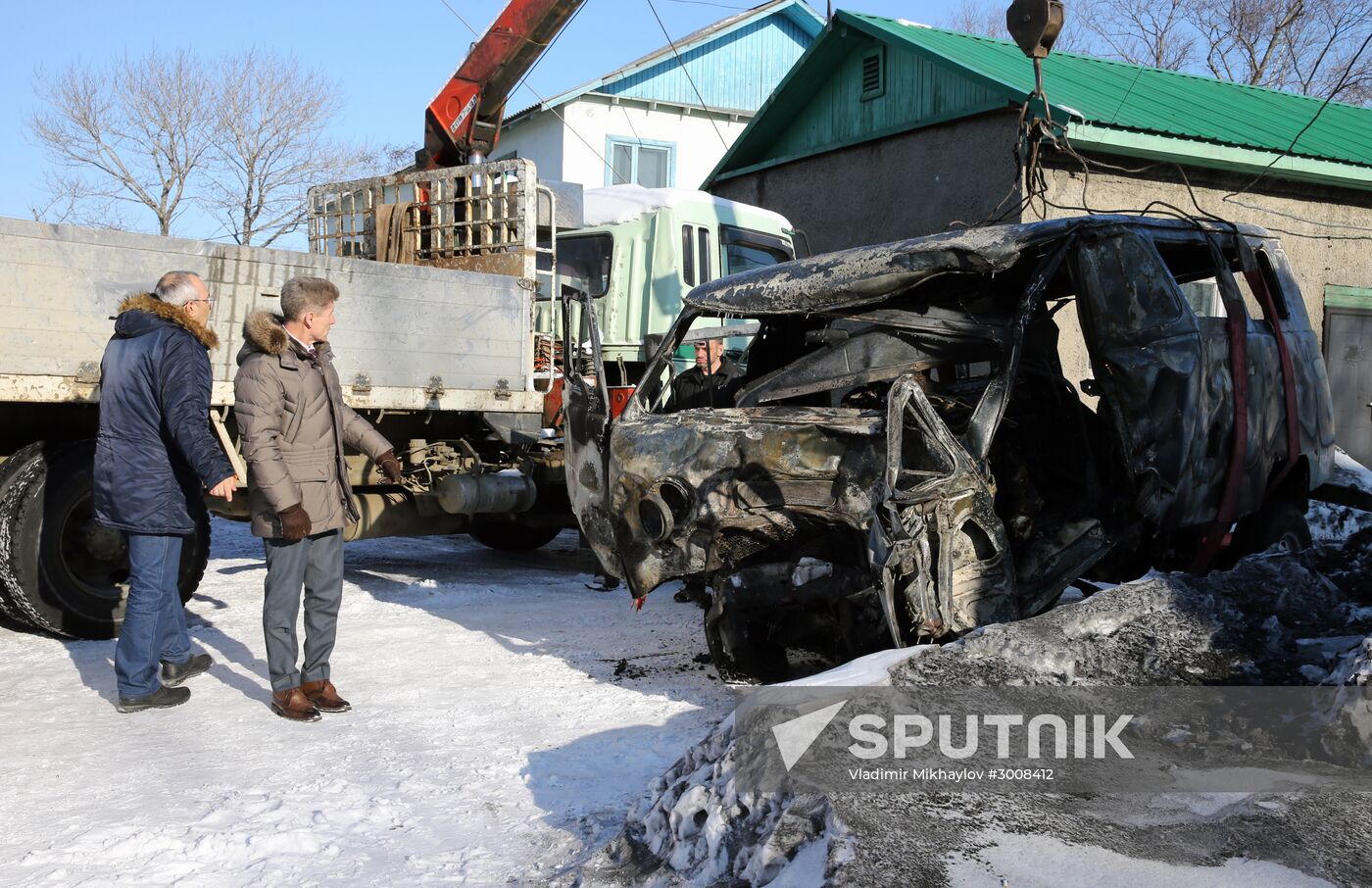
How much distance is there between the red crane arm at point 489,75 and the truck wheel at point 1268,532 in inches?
276

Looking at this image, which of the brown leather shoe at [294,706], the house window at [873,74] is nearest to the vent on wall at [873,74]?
the house window at [873,74]

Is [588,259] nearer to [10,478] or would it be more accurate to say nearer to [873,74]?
[10,478]

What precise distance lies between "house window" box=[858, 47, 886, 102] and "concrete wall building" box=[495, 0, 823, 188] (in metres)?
8.39

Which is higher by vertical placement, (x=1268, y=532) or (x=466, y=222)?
(x=466, y=222)

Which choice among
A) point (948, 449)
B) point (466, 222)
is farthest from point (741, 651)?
point (466, 222)

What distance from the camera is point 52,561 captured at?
5945 millimetres

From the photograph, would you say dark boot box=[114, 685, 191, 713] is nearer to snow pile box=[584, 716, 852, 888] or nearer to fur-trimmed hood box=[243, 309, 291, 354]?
fur-trimmed hood box=[243, 309, 291, 354]

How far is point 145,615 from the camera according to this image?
473cm

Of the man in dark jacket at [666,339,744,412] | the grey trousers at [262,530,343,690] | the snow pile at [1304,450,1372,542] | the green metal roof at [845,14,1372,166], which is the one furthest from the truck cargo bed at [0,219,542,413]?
the green metal roof at [845,14,1372,166]

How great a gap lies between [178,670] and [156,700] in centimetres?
29

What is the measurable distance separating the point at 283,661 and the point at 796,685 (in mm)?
2369

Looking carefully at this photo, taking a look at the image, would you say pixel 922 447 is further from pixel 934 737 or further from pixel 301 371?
pixel 301 371

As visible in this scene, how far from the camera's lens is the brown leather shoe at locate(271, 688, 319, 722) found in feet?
15.0

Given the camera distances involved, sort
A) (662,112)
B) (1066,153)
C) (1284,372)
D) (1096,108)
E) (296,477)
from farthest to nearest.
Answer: (662,112)
(1096,108)
(1066,153)
(1284,372)
(296,477)
